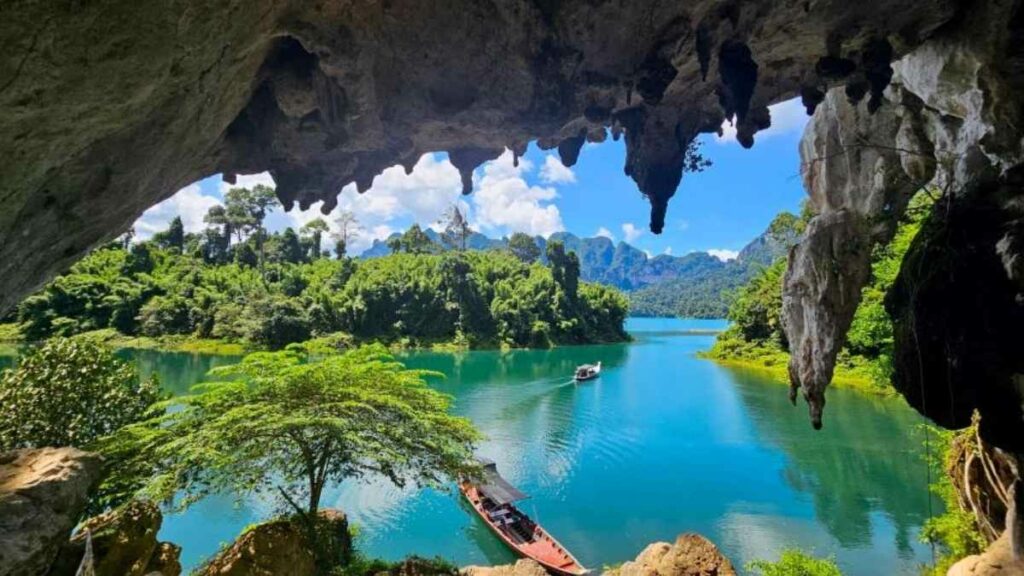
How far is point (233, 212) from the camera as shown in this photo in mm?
66062

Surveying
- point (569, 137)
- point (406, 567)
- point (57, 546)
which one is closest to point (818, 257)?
point (569, 137)

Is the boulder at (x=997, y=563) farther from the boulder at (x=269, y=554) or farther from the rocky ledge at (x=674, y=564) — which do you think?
the boulder at (x=269, y=554)

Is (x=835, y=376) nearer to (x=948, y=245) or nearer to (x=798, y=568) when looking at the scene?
(x=798, y=568)

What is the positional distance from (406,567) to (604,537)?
6.57m

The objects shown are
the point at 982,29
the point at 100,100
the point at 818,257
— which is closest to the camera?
the point at 100,100

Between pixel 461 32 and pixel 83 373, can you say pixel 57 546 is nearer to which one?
pixel 83 373

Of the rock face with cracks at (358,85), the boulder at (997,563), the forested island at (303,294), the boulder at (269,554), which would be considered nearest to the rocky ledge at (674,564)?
the boulder at (269,554)

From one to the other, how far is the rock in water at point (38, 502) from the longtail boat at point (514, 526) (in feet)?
20.6

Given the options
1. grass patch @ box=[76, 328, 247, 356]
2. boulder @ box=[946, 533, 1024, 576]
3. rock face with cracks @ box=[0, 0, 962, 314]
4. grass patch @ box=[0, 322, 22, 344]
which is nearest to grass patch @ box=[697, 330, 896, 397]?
boulder @ box=[946, 533, 1024, 576]

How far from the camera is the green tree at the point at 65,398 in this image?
26.9 feet

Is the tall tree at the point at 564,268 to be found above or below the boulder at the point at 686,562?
above

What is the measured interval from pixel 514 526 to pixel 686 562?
5299mm

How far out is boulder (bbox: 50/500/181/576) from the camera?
6.82 m

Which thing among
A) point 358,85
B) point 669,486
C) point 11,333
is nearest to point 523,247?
point 11,333
